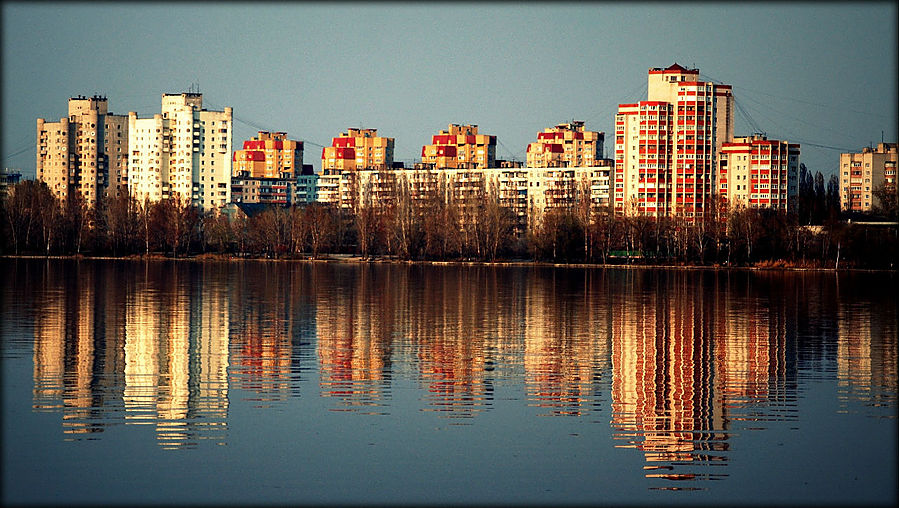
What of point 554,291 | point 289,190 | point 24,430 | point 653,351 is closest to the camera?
point 24,430

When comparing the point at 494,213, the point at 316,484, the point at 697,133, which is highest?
the point at 697,133

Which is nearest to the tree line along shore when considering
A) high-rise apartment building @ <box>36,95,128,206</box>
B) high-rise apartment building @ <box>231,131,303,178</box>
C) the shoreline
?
the shoreline

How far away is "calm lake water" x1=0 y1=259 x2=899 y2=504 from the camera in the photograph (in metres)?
11.0

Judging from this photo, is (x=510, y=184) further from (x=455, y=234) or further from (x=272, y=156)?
(x=272, y=156)

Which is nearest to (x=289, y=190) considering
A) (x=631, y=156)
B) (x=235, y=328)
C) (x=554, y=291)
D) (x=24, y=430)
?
(x=631, y=156)

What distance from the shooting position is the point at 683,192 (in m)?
83.4

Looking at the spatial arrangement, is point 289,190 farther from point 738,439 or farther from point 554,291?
point 738,439

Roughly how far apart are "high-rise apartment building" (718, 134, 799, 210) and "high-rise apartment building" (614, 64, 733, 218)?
229cm

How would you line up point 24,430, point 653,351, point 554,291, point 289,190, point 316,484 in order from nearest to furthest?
point 316,484 → point 24,430 → point 653,351 → point 554,291 → point 289,190

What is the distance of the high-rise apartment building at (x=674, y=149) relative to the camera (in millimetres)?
82938

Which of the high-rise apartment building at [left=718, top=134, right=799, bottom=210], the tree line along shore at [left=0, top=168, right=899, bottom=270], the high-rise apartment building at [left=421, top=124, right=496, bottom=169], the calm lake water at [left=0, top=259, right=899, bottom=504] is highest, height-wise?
the high-rise apartment building at [left=421, top=124, right=496, bottom=169]

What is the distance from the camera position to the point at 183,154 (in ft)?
371

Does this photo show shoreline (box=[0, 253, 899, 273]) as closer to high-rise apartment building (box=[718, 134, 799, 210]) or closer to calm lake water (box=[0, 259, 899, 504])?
high-rise apartment building (box=[718, 134, 799, 210])

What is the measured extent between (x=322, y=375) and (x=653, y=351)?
23.0ft
